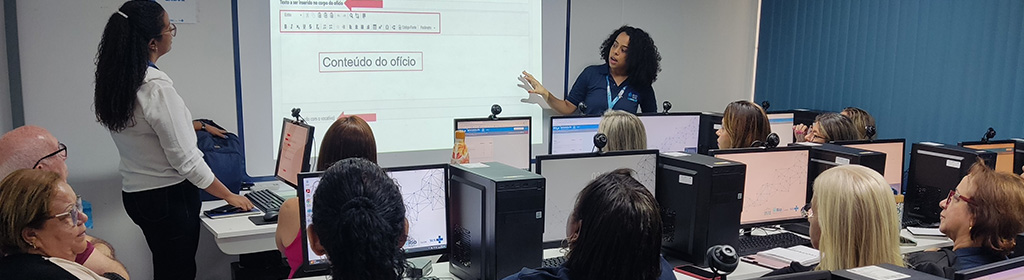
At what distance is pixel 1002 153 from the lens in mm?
3521

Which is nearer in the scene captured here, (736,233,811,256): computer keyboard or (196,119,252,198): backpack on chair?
(736,233,811,256): computer keyboard

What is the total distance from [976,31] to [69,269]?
15.1 feet

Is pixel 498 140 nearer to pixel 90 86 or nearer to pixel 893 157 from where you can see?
pixel 893 157

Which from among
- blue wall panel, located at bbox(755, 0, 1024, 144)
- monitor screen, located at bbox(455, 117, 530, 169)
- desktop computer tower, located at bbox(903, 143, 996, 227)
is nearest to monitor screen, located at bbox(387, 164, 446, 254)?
monitor screen, located at bbox(455, 117, 530, 169)

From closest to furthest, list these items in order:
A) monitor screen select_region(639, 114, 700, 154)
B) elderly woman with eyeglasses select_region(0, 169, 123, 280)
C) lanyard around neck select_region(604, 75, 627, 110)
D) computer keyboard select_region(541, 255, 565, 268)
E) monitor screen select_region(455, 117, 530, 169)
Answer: elderly woman with eyeglasses select_region(0, 169, 123, 280), computer keyboard select_region(541, 255, 565, 268), monitor screen select_region(455, 117, 530, 169), monitor screen select_region(639, 114, 700, 154), lanyard around neck select_region(604, 75, 627, 110)

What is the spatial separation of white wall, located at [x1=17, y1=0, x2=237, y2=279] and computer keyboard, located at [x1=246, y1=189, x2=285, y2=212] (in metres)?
0.56

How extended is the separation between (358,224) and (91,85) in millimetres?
2859

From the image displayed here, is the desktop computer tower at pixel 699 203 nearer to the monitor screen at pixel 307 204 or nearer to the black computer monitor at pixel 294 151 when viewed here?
the monitor screen at pixel 307 204

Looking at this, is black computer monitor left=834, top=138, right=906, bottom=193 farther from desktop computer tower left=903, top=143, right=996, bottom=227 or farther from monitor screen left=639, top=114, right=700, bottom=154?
monitor screen left=639, top=114, right=700, bottom=154

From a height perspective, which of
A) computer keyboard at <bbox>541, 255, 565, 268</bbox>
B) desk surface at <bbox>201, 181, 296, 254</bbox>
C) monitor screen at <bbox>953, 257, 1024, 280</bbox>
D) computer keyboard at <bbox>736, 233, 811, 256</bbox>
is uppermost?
Answer: monitor screen at <bbox>953, 257, 1024, 280</bbox>

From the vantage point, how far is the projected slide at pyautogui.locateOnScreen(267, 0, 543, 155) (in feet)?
13.6

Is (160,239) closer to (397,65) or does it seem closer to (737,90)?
(397,65)

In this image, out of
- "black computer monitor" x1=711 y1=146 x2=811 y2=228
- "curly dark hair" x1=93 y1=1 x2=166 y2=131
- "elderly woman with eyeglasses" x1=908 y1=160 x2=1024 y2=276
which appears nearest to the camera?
"elderly woman with eyeglasses" x1=908 y1=160 x2=1024 y2=276

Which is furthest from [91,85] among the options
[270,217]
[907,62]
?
[907,62]
